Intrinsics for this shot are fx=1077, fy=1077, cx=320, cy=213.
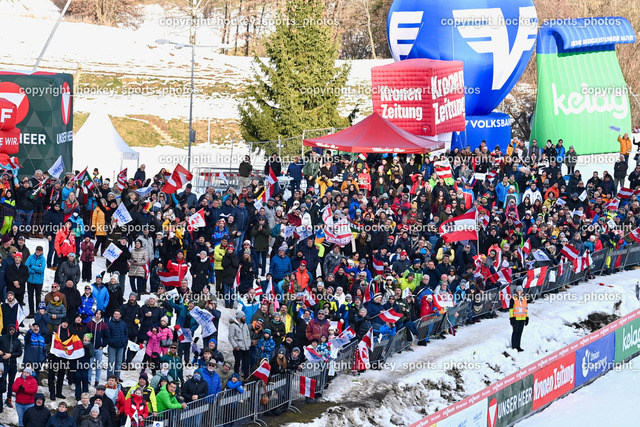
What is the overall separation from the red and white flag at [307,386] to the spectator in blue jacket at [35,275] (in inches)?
201

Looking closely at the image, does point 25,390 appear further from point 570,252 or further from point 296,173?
point 570,252

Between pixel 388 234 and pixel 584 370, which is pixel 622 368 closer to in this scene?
pixel 584 370

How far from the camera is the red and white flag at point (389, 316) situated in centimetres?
2103

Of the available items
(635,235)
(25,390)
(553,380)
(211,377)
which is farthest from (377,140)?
(25,390)

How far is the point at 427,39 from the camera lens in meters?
40.7

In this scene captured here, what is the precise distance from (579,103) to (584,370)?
63.0ft

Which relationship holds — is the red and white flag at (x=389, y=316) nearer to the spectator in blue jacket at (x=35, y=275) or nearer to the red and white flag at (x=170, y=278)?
the red and white flag at (x=170, y=278)

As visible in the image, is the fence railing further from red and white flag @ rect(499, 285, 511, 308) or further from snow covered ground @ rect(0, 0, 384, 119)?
snow covered ground @ rect(0, 0, 384, 119)

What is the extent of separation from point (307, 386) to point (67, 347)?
14.8 feet

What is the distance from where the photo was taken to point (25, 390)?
15.9 metres

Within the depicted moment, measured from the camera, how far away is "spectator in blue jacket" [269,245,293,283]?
73.4 feet

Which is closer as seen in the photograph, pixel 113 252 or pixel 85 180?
pixel 113 252

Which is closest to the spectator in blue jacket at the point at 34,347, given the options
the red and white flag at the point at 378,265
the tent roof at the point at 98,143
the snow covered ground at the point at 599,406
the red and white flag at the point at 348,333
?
the red and white flag at the point at 348,333

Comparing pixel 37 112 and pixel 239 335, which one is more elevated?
pixel 37 112
